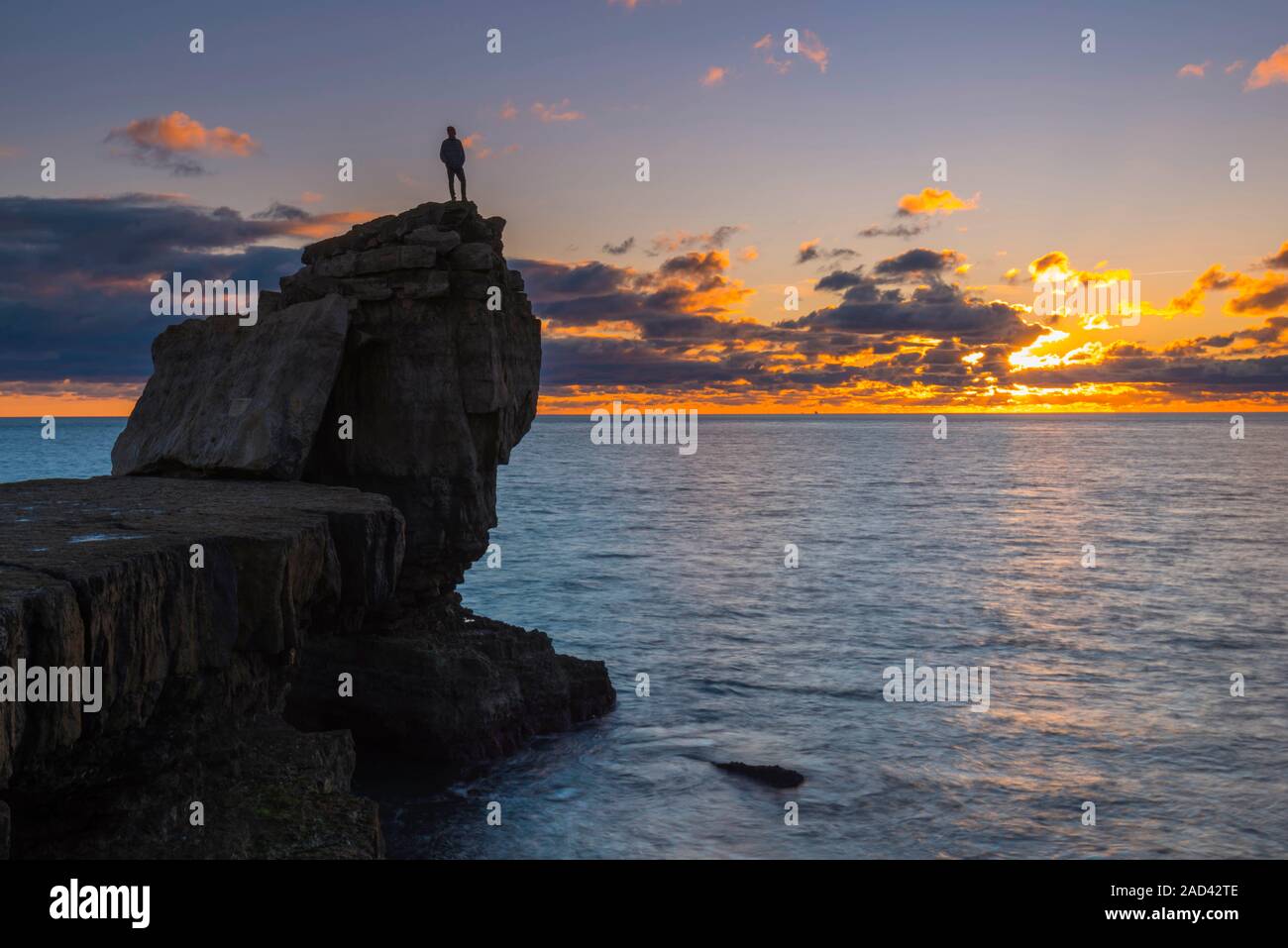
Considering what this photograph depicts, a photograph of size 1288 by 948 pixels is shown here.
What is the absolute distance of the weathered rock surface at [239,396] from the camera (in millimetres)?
19688

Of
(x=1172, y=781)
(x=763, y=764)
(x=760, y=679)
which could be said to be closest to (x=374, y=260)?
(x=763, y=764)

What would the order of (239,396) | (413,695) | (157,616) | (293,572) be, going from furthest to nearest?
(413,695), (239,396), (293,572), (157,616)

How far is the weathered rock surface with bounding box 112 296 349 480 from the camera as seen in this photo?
19688 millimetres

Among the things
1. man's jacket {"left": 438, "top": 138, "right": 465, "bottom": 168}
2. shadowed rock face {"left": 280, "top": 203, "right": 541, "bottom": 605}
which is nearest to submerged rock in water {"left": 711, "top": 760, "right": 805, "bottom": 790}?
shadowed rock face {"left": 280, "top": 203, "right": 541, "bottom": 605}

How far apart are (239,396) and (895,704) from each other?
24275 mm

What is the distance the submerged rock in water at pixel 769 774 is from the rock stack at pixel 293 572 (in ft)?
19.1

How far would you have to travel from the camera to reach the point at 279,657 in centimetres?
1456

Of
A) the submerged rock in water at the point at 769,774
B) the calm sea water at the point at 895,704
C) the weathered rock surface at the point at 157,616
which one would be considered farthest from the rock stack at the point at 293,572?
the submerged rock in water at the point at 769,774

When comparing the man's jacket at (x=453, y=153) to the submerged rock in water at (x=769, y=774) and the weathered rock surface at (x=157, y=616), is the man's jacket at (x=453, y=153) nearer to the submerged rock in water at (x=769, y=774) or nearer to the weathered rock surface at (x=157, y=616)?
the weathered rock surface at (x=157, y=616)

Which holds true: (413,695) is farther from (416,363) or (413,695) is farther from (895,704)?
(895,704)

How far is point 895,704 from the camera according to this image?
34812 mm

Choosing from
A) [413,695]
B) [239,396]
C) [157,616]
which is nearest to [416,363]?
[239,396]

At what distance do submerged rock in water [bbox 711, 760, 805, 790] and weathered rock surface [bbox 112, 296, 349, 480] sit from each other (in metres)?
14.7
